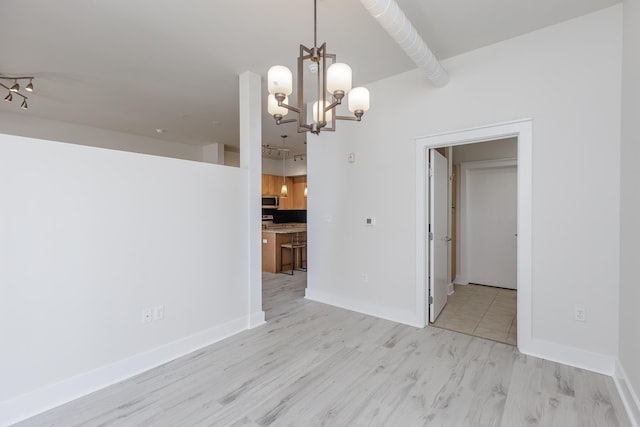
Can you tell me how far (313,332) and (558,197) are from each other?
8.70ft

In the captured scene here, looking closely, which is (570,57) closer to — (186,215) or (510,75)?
(510,75)

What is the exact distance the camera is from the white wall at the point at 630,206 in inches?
75.3

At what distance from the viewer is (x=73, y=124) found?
5289 mm

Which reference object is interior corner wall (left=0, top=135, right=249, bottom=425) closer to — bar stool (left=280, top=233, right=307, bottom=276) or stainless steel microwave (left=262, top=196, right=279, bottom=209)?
bar stool (left=280, top=233, right=307, bottom=276)

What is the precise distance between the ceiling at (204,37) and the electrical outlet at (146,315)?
2.42m

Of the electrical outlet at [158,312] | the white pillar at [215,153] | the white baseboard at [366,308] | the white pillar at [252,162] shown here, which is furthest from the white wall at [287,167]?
the electrical outlet at [158,312]

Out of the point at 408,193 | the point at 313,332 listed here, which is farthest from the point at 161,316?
the point at 408,193

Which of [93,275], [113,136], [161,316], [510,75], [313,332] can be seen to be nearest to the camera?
[93,275]

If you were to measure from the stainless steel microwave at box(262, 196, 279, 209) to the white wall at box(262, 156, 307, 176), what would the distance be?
0.76 meters

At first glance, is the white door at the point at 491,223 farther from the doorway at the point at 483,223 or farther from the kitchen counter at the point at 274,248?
the kitchen counter at the point at 274,248

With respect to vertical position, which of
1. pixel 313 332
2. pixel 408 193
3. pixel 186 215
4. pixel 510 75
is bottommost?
pixel 313 332

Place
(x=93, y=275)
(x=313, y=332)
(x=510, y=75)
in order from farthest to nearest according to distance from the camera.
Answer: (x=313, y=332) < (x=510, y=75) < (x=93, y=275)

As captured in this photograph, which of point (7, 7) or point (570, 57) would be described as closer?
point (7, 7)

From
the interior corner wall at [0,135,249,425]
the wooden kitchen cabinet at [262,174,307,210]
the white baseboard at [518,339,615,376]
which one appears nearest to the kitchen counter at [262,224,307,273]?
the wooden kitchen cabinet at [262,174,307,210]
